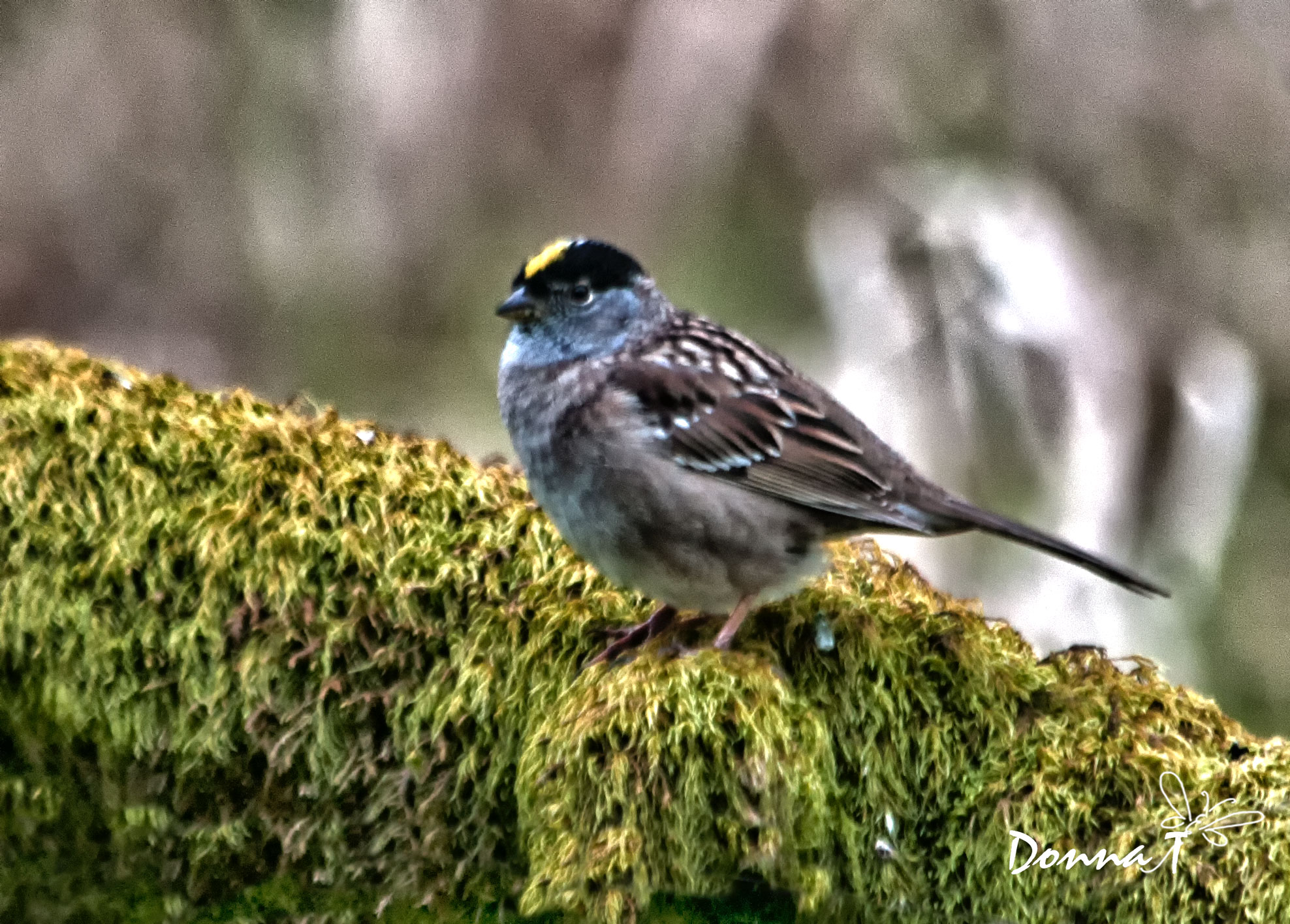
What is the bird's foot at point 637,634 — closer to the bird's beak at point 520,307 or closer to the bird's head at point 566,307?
the bird's head at point 566,307

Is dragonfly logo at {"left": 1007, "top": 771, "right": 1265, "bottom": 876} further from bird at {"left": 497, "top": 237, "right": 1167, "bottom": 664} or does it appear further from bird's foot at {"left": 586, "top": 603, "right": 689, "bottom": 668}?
bird's foot at {"left": 586, "top": 603, "right": 689, "bottom": 668}

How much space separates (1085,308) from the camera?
5633mm

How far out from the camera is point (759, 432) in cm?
339

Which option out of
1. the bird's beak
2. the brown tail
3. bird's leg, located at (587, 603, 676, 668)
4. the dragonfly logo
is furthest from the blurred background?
the dragonfly logo

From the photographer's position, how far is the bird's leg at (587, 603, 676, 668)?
3020 mm

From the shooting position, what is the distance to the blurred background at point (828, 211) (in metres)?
5.61

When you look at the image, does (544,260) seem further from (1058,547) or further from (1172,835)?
(1172,835)

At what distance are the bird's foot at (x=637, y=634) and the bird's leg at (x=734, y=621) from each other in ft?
0.51

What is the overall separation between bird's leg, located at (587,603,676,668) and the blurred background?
2.63m

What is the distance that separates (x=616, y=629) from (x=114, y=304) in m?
4.86

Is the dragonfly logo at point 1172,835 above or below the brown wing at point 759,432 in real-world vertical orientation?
below

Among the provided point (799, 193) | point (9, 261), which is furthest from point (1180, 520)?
point (9, 261)

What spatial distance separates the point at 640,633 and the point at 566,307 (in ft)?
3.30

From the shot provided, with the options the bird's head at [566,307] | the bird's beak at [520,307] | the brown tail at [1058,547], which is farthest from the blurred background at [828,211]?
the brown tail at [1058,547]
